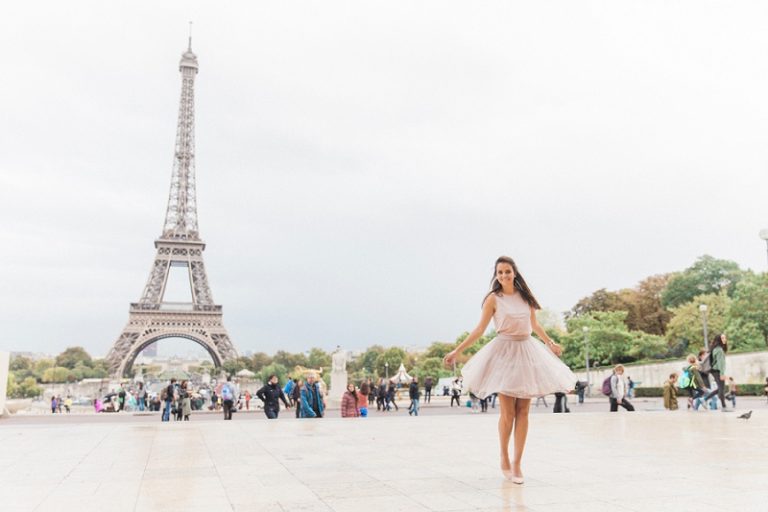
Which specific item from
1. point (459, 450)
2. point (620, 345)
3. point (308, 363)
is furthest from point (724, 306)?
point (308, 363)

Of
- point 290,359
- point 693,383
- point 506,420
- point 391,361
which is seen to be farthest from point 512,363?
point 290,359

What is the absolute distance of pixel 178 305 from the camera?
292 ft

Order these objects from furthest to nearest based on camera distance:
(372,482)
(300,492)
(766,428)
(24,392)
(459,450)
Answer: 1. (24,392)
2. (766,428)
3. (459,450)
4. (372,482)
5. (300,492)

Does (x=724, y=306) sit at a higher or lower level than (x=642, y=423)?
higher

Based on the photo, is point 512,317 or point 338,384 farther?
point 338,384

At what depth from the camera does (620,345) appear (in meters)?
54.6

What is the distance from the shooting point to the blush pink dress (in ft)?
18.6

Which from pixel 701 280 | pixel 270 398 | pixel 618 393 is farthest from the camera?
pixel 701 280

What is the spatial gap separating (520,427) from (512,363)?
1.96 ft

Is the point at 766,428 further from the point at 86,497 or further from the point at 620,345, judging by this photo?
the point at 620,345

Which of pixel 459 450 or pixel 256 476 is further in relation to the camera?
pixel 459 450

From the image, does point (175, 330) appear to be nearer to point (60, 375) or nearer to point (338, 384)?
point (60, 375)

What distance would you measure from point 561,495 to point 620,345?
53.6 m

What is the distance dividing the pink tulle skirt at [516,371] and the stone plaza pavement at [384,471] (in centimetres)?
83
